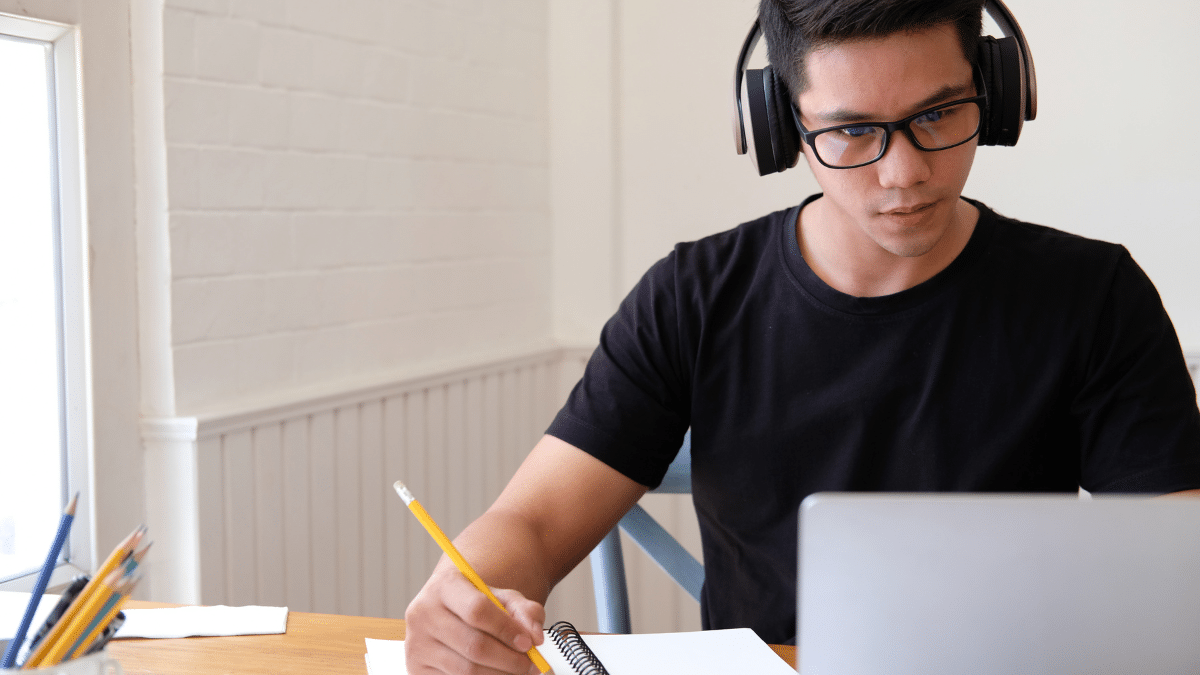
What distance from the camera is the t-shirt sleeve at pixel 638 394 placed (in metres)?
1.22

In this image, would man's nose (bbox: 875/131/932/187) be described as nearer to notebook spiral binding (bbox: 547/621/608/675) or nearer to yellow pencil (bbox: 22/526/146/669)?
notebook spiral binding (bbox: 547/621/608/675)

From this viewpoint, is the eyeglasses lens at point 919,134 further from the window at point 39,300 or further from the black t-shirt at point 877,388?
the window at point 39,300

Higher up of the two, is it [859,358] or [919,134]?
[919,134]

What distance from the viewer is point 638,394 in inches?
49.3

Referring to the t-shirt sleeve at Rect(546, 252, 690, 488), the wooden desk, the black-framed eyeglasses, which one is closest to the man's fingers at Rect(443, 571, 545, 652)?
the wooden desk

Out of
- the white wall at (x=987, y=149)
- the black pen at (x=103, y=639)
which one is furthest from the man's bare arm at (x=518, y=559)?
the white wall at (x=987, y=149)

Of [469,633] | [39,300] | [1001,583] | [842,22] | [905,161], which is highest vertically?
[842,22]

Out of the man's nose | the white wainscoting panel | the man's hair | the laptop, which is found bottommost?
the white wainscoting panel

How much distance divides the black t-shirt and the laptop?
0.57m

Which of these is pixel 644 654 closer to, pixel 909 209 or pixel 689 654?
pixel 689 654

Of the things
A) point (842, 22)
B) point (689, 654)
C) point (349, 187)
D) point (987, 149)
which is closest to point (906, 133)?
point (842, 22)

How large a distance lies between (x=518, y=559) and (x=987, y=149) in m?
1.64

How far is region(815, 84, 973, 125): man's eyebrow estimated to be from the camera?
1032 millimetres

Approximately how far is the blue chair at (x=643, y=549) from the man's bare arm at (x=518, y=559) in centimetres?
6
